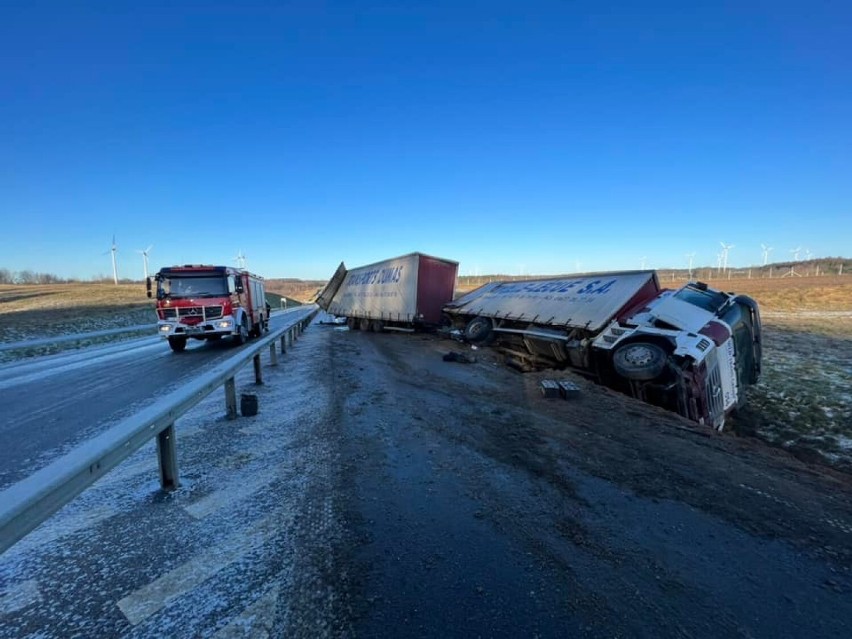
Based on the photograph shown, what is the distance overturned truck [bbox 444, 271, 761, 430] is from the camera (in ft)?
23.0

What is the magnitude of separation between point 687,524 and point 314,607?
2807mm

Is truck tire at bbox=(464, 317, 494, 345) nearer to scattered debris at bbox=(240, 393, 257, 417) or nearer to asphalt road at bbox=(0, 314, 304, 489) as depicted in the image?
asphalt road at bbox=(0, 314, 304, 489)

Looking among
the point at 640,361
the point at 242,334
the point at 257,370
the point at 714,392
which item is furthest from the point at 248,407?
the point at 242,334

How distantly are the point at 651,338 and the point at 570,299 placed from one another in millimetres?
3464

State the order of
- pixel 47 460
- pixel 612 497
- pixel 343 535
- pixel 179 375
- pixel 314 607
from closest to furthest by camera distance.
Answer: pixel 314 607, pixel 343 535, pixel 612 497, pixel 47 460, pixel 179 375

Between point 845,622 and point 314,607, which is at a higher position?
point 314,607

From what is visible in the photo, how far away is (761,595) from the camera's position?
2.49m

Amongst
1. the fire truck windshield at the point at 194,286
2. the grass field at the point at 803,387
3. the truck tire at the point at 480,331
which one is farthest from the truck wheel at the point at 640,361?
the fire truck windshield at the point at 194,286

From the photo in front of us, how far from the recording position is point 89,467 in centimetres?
252

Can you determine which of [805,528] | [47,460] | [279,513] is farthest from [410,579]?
[47,460]

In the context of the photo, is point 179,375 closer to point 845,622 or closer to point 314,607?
point 314,607

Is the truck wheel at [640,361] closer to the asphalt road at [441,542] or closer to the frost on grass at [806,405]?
the asphalt road at [441,542]

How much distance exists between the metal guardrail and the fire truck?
390 inches

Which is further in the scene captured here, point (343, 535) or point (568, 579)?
point (343, 535)
